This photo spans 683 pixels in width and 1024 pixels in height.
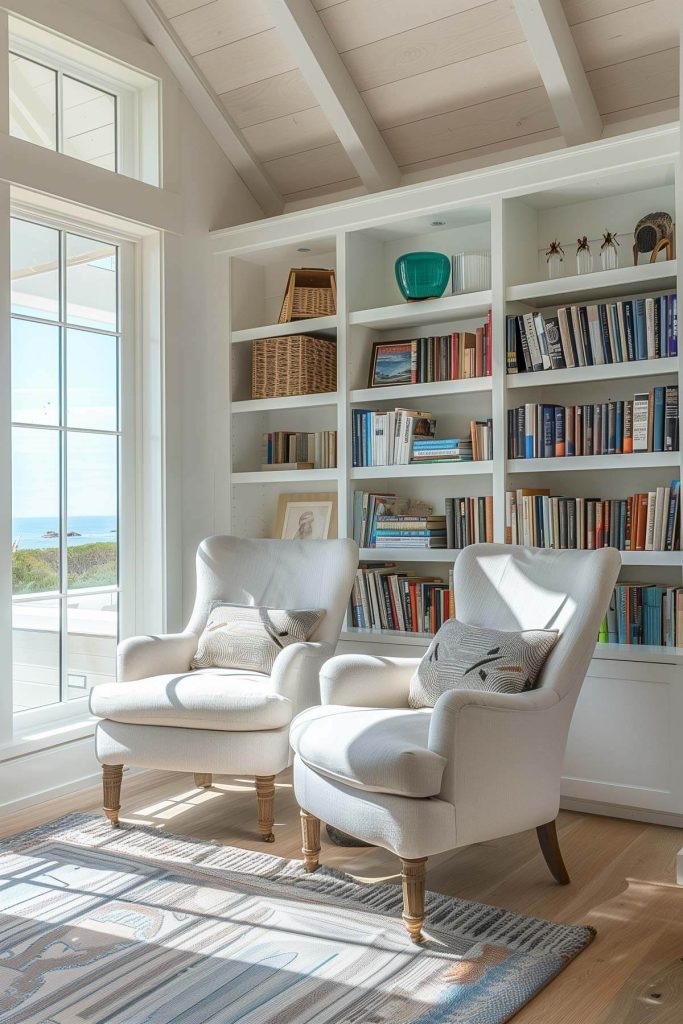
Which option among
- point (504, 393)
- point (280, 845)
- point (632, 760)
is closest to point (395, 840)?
point (280, 845)

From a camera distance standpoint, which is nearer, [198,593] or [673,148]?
[673,148]

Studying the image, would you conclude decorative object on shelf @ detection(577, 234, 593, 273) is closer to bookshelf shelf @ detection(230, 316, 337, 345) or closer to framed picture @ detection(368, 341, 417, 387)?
framed picture @ detection(368, 341, 417, 387)

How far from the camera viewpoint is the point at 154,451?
13.3ft

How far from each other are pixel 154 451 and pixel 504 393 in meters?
1.52

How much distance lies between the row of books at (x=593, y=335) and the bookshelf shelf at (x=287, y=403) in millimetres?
835

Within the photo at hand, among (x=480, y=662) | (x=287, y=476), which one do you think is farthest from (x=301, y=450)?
(x=480, y=662)

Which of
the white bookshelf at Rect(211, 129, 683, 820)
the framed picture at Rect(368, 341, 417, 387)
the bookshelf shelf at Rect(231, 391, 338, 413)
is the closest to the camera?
the white bookshelf at Rect(211, 129, 683, 820)

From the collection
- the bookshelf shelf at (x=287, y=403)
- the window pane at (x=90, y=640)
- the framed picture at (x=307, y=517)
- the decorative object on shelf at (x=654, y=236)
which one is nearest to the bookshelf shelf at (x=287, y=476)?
the framed picture at (x=307, y=517)

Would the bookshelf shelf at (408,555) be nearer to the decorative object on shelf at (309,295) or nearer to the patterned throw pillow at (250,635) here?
the patterned throw pillow at (250,635)

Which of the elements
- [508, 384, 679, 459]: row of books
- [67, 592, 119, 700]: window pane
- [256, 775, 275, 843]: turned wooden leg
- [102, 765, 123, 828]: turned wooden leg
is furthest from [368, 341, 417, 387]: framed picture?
[102, 765, 123, 828]: turned wooden leg

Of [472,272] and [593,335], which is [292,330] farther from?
[593,335]

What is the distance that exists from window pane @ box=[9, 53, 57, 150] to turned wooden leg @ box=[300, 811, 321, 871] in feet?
8.80

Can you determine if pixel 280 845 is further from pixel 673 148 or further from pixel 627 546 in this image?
pixel 673 148

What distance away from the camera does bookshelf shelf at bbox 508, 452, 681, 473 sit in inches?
127
